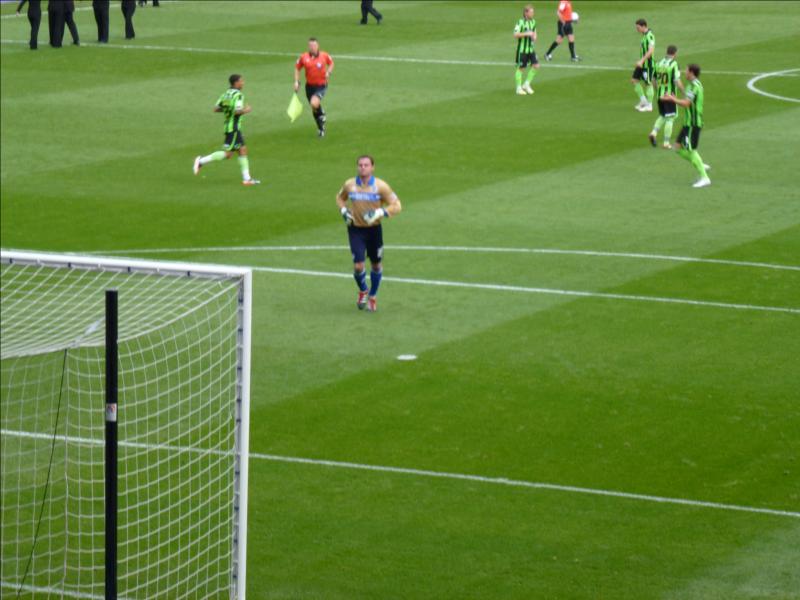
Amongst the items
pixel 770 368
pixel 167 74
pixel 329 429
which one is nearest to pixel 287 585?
pixel 329 429

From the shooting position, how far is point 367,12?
54.8 m

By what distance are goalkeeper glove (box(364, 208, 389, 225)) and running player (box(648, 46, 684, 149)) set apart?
11415 millimetres

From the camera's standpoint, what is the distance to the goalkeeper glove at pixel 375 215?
20.4 m

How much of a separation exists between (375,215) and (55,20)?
107 feet

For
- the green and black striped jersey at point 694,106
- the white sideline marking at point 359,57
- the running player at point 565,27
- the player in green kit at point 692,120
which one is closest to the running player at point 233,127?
the player in green kit at point 692,120

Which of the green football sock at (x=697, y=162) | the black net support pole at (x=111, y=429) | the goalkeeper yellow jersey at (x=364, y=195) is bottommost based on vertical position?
the green football sock at (x=697, y=162)

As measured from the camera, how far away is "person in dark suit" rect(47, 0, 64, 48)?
1980 inches

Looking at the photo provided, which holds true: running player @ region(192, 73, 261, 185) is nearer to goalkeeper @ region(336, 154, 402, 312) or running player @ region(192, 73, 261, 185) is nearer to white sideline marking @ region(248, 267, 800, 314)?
white sideline marking @ region(248, 267, 800, 314)

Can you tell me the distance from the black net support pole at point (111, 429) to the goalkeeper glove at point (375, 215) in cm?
1028

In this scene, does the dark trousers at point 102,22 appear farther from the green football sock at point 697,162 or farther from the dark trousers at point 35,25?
the green football sock at point 697,162

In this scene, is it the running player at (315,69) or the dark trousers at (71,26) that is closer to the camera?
the running player at (315,69)

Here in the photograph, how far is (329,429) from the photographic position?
16.7 m

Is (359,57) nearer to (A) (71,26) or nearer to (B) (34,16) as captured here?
(A) (71,26)

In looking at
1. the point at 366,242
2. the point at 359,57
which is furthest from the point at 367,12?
the point at 366,242
